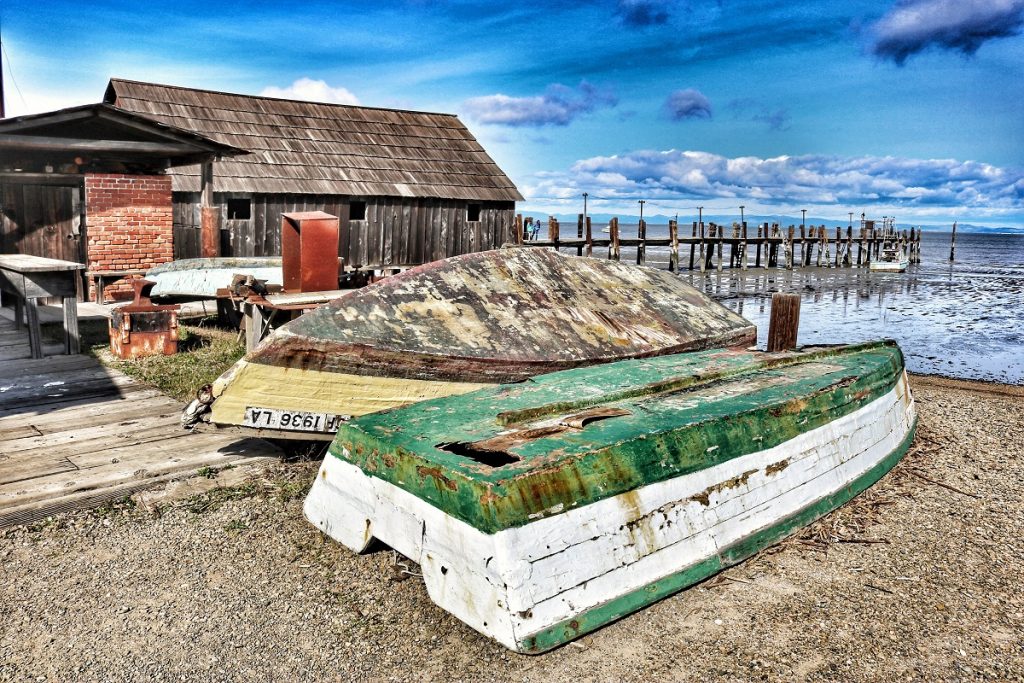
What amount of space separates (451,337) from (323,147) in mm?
13957

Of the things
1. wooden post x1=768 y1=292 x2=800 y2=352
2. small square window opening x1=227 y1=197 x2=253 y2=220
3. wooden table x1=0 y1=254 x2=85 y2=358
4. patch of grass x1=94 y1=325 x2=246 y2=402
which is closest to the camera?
wooden post x1=768 y1=292 x2=800 y2=352

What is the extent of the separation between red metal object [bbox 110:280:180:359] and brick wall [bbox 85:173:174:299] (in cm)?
399

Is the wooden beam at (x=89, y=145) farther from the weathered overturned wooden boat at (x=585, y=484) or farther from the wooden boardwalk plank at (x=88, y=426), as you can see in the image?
the weathered overturned wooden boat at (x=585, y=484)

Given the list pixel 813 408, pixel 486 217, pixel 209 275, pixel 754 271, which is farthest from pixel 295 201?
pixel 754 271

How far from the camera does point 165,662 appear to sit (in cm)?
297

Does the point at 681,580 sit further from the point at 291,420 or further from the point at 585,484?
the point at 291,420

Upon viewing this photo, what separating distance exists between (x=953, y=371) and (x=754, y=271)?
25989 millimetres

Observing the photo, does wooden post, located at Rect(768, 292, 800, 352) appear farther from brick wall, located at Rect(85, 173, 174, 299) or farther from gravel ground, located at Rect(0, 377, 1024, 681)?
brick wall, located at Rect(85, 173, 174, 299)

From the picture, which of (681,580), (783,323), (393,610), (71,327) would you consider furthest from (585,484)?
(71,327)

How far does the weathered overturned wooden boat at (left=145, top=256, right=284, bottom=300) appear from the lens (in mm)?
9914

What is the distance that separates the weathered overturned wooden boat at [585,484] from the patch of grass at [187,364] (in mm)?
3537

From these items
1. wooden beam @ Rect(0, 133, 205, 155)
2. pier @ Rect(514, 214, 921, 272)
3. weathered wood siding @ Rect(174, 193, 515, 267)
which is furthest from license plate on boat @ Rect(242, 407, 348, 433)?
pier @ Rect(514, 214, 921, 272)

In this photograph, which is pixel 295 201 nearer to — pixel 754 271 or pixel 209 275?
pixel 209 275

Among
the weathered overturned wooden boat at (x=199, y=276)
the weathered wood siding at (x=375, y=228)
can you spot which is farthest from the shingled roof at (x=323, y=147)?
the weathered overturned wooden boat at (x=199, y=276)
